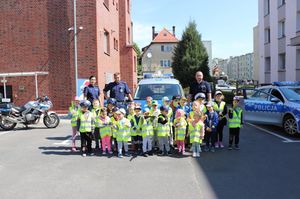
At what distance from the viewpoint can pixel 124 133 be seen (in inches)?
293

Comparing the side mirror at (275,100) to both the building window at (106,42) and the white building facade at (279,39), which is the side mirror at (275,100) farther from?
the white building facade at (279,39)

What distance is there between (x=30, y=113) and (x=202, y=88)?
6.69 m

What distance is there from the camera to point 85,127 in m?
7.70

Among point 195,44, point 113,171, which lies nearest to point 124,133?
point 113,171

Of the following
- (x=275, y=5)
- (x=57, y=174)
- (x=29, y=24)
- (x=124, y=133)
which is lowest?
(x=57, y=174)

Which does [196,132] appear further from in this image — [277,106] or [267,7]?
[267,7]

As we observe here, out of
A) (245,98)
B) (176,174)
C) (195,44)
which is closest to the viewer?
(176,174)

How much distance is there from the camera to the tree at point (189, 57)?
148 feet

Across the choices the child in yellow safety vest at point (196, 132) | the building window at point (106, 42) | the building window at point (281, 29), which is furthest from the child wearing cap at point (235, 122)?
the building window at point (281, 29)

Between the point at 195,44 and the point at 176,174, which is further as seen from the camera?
the point at 195,44

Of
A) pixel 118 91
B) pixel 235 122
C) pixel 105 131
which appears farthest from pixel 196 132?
pixel 118 91

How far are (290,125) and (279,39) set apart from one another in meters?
21.5

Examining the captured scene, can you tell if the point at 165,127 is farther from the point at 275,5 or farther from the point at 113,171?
the point at 275,5

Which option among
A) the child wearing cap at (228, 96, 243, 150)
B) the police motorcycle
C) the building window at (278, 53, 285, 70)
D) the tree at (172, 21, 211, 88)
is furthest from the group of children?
the tree at (172, 21, 211, 88)
